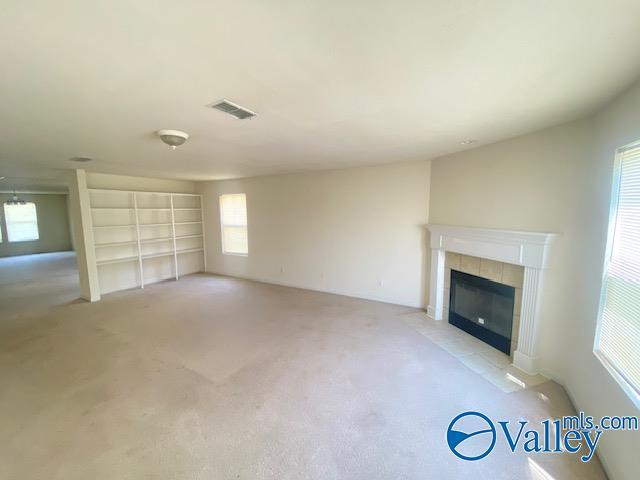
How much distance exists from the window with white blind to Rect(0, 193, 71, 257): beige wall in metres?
15.2

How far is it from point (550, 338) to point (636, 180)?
1.72 m

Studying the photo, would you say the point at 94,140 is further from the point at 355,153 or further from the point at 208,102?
the point at 355,153

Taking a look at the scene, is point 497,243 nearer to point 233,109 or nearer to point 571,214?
point 571,214

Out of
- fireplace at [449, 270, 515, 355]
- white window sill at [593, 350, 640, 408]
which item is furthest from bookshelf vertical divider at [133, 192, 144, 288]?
white window sill at [593, 350, 640, 408]

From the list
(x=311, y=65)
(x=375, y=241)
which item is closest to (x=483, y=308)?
(x=375, y=241)

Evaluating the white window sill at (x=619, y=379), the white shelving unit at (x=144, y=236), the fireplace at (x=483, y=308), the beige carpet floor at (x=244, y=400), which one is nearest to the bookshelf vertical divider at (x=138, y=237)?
the white shelving unit at (x=144, y=236)

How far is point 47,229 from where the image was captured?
1016 centimetres

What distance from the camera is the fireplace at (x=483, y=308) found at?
3098 mm

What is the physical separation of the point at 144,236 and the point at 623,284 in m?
7.64

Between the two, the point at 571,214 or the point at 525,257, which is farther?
the point at 525,257

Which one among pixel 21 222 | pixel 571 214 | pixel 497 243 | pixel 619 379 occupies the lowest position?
pixel 619 379

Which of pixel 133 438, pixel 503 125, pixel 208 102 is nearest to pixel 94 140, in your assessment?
pixel 208 102

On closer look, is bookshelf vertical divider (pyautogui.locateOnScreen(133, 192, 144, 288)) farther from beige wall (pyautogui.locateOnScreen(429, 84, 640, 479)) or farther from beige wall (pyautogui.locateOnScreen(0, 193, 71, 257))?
beige wall (pyautogui.locateOnScreen(0, 193, 71, 257))

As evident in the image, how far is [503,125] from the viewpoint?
8.00 ft
